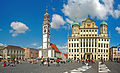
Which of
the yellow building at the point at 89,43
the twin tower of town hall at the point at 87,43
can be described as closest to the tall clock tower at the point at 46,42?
the twin tower of town hall at the point at 87,43

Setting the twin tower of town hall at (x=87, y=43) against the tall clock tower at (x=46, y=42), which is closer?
the tall clock tower at (x=46, y=42)

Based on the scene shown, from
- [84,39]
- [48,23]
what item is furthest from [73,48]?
[48,23]

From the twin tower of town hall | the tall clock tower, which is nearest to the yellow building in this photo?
the twin tower of town hall

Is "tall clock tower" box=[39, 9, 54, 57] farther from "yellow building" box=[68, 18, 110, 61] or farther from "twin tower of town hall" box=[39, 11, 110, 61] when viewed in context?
"yellow building" box=[68, 18, 110, 61]

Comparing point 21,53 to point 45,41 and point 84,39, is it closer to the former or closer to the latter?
point 45,41

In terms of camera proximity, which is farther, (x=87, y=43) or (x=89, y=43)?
(x=87, y=43)

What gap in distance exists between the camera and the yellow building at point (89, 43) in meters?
79.4

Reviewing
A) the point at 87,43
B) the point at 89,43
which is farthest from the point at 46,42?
the point at 89,43

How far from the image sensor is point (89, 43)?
80.2 meters

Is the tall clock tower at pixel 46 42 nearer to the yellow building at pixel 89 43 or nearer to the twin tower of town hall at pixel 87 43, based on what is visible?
the twin tower of town hall at pixel 87 43

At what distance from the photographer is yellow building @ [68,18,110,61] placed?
79438 mm

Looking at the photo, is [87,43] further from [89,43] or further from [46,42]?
[46,42]

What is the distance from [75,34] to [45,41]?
763 inches

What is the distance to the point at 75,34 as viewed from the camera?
8469 centimetres
